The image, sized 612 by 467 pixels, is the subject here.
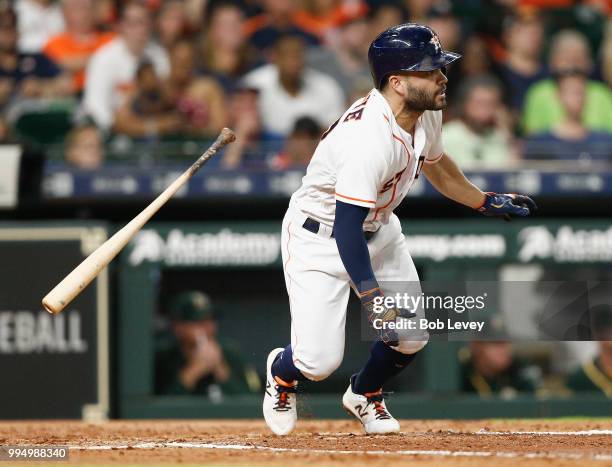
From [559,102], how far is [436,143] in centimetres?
406

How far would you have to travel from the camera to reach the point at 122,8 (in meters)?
9.70

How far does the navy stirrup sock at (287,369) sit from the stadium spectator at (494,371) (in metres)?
2.91

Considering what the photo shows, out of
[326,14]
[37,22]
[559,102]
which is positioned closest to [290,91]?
[326,14]

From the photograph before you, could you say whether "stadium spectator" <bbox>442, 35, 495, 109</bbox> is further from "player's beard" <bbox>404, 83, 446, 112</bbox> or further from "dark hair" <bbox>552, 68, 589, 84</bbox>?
"player's beard" <bbox>404, 83, 446, 112</bbox>

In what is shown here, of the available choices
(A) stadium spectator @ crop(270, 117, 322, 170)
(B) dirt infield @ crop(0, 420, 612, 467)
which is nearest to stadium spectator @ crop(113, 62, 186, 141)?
(A) stadium spectator @ crop(270, 117, 322, 170)

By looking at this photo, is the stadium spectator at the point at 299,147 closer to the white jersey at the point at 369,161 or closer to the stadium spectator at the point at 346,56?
the stadium spectator at the point at 346,56

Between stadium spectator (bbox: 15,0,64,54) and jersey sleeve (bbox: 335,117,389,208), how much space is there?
5.24 meters

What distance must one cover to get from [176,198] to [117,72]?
1481 millimetres

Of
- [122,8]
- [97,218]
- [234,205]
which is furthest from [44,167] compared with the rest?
[122,8]

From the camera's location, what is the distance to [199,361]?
7980mm

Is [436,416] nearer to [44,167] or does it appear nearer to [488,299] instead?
[488,299]

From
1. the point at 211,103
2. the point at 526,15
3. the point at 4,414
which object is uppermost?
the point at 526,15

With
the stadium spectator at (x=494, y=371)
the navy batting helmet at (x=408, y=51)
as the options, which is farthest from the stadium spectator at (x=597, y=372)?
the navy batting helmet at (x=408, y=51)

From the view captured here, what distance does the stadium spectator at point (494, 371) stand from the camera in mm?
7848
